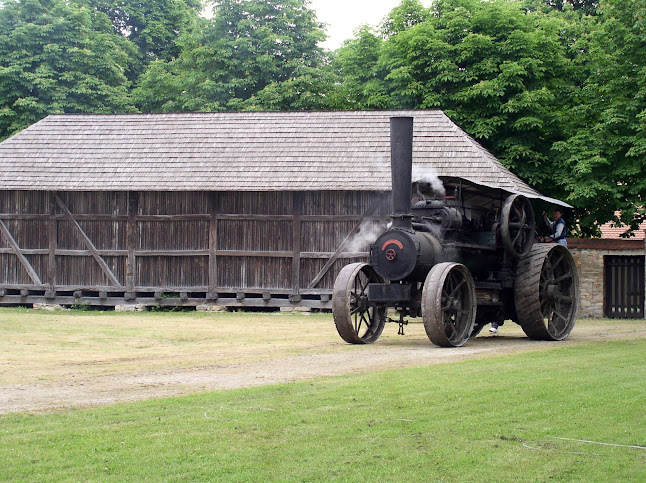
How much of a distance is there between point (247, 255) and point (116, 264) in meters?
3.37

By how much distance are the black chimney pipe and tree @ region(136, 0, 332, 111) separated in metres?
19.2

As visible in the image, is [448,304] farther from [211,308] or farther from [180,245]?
[180,245]

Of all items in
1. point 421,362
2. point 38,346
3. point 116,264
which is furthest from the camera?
point 116,264

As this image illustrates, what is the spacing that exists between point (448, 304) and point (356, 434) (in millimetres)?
6398

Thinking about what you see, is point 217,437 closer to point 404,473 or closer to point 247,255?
point 404,473

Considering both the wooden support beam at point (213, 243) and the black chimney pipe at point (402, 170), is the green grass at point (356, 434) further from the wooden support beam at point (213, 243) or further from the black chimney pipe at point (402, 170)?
the wooden support beam at point (213, 243)

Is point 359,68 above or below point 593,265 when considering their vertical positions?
above

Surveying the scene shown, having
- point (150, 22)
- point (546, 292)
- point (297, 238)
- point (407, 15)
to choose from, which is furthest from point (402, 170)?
point (150, 22)

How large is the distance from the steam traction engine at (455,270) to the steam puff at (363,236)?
6283 millimetres

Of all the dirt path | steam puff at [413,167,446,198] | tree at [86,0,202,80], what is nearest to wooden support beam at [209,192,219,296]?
the dirt path

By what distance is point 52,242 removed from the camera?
23.0 meters

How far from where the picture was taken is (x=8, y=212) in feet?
76.6

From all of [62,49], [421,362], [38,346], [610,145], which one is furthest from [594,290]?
[62,49]

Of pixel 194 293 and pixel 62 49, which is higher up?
pixel 62 49
